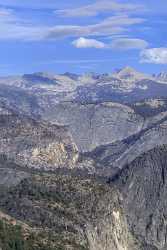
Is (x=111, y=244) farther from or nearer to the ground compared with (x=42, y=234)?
nearer to the ground

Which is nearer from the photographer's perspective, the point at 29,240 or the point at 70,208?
the point at 29,240

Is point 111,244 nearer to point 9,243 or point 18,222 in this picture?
point 18,222

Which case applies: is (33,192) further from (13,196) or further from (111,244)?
(111,244)

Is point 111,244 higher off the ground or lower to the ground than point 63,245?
lower

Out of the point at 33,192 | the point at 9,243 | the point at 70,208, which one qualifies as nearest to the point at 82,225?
the point at 70,208

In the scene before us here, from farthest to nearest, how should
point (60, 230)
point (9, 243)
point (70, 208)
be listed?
point (70, 208)
point (60, 230)
point (9, 243)

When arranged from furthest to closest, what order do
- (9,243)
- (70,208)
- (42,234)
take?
(70,208)
(42,234)
(9,243)

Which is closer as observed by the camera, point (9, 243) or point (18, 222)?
point (9, 243)

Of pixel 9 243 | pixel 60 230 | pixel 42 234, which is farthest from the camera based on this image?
pixel 60 230

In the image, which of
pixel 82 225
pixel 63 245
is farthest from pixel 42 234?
pixel 82 225

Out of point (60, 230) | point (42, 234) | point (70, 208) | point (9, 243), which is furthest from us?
point (70, 208)
